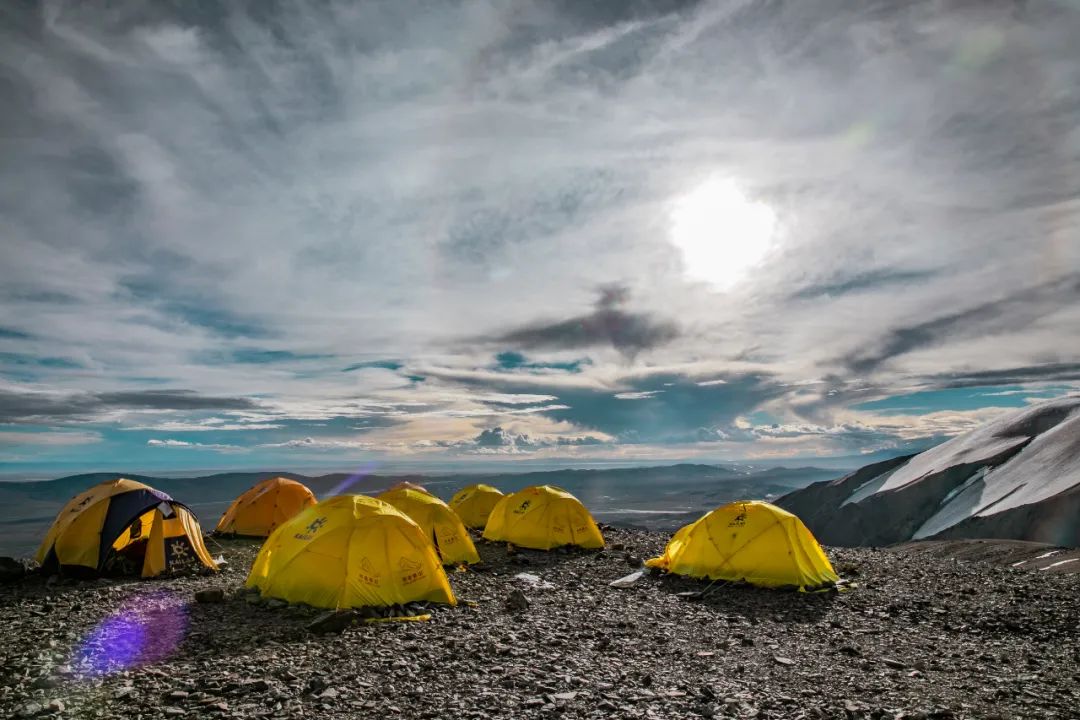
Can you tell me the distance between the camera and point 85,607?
15.7 metres

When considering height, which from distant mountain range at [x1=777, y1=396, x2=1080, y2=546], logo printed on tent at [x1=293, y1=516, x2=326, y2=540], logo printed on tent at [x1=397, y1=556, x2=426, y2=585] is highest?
logo printed on tent at [x1=293, y1=516, x2=326, y2=540]

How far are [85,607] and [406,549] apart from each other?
8576mm

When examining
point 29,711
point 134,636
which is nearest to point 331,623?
point 134,636

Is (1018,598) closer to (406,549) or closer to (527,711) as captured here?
(527,711)

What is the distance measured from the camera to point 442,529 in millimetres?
23203

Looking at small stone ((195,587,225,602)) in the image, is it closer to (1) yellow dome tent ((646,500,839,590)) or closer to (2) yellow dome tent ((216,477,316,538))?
(1) yellow dome tent ((646,500,839,590))

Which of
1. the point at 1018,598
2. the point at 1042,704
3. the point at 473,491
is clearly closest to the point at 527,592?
the point at 1042,704

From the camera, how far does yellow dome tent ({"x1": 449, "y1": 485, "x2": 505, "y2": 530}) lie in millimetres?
36219

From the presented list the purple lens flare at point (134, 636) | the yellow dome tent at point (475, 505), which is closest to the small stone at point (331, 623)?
the purple lens flare at point (134, 636)

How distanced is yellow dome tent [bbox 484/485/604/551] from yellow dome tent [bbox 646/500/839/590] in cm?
572

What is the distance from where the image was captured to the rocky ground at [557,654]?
10094 mm

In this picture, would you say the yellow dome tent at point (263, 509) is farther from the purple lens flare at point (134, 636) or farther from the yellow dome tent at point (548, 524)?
the purple lens flare at point (134, 636)

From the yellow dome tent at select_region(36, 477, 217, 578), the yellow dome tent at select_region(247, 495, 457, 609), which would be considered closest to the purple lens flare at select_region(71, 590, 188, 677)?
the yellow dome tent at select_region(247, 495, 457, 609)

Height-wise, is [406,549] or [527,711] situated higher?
[406,549]
